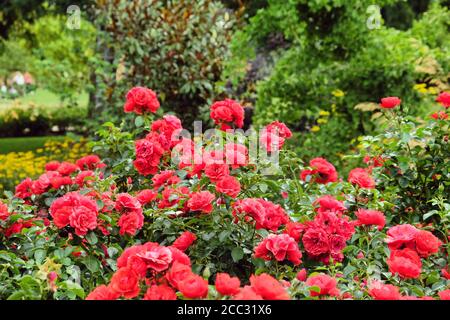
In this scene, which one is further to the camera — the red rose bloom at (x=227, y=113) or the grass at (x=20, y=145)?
the grass at (x=20, y=145)

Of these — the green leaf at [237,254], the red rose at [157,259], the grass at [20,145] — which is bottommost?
the grass at [20,145]

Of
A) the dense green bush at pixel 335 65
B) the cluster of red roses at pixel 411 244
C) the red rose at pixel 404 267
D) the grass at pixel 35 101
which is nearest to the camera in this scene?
the red rose at pixel 404 267

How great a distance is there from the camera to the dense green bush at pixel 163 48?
19.4 feet

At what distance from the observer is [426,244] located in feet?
6.17

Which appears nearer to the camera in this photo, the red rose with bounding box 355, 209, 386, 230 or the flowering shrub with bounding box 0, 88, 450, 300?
the flowering shrub with bounding box 0, 88, 450, 300

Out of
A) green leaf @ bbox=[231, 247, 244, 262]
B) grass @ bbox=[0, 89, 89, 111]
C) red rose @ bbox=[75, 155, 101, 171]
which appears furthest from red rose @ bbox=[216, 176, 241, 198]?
grass @ bbox=[0, 89, 89, 111]

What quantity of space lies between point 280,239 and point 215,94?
433 centimetres

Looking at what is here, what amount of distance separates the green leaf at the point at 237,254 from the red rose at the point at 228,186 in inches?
7.3

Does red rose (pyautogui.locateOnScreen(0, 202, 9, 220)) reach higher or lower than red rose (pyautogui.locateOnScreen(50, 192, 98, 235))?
lower

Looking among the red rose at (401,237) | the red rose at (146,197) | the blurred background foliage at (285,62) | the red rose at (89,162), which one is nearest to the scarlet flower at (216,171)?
the red rose at (146,197)

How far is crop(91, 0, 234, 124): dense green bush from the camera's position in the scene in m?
5.91

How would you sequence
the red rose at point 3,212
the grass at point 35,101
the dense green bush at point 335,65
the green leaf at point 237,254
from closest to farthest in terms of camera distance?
1. the green leaf at point 237,254
2. the red rose at point 3,212
3. the dense green bush at point 335,65
4. the grass at point 35,101

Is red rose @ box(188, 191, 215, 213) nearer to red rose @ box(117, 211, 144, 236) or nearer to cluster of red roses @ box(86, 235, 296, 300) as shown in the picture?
red rose @ box(117, 211, 144, 236)

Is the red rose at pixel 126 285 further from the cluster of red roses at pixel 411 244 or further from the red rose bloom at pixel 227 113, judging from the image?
the red rose bloom at pixel 227 113
